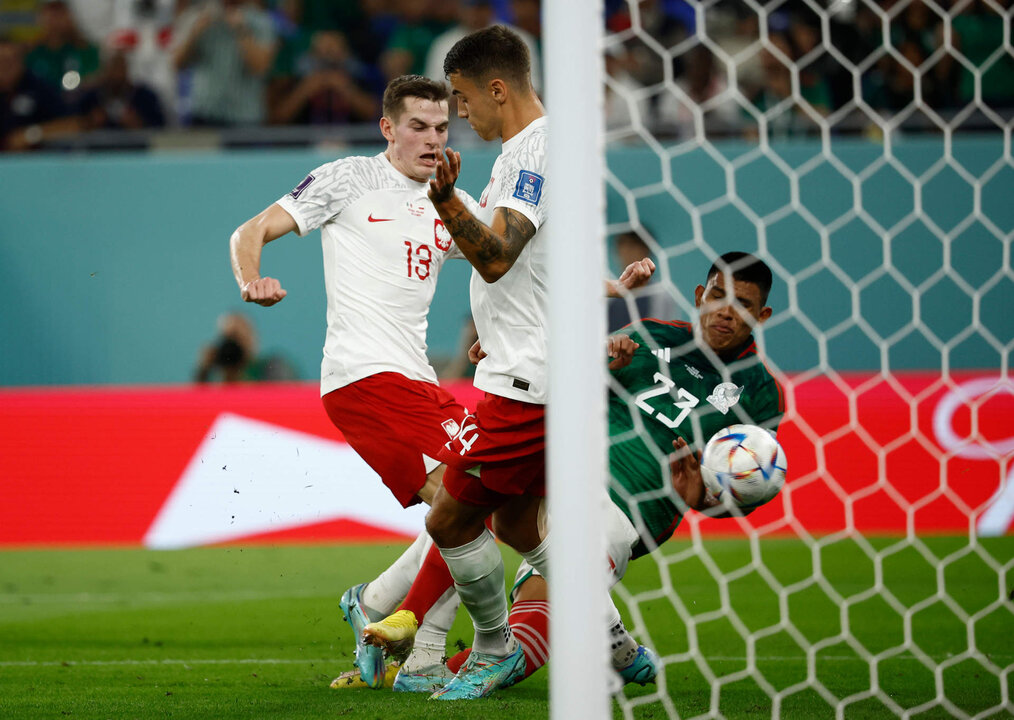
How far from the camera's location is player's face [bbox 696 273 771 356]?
3.96 m

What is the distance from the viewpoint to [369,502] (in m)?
7.74

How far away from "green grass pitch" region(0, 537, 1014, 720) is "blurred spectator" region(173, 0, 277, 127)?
4.11 meters

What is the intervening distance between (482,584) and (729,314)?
1259mm

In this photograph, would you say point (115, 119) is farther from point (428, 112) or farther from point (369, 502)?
point (428, 112)

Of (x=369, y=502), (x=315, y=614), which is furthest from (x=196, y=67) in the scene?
(x=315, y=614)

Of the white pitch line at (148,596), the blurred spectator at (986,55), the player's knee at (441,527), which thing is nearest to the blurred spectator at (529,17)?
the blurred spectator at (986,55)

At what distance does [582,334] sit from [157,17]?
30.8 ft

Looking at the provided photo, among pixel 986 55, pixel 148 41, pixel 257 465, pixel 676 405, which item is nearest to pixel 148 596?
pixel 257 465

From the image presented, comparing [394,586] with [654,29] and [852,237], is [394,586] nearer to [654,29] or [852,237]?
[852,237]

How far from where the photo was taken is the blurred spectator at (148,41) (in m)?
10.2

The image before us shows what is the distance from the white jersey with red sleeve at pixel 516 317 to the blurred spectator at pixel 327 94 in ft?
22.4

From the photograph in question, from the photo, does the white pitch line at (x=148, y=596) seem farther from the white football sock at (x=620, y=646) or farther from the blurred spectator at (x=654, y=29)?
the blurred spectator at (x=654, y=29)

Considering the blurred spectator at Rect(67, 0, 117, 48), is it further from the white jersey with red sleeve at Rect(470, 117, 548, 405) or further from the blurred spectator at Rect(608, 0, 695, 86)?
the white jersey with red sleeve at Rect(470, 117, 548, 405)

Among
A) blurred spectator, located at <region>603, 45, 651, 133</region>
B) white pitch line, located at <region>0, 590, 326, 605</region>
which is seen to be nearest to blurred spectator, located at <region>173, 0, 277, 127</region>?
blurred spectator, located at <region>603, 45, 651, 133</region>
